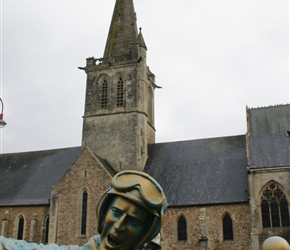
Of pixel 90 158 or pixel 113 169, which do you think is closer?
pixel 90 158

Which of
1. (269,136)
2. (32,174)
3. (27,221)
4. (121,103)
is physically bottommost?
(27,221)

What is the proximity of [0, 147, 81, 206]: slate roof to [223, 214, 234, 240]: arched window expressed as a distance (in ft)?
37.9

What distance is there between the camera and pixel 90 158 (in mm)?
25516

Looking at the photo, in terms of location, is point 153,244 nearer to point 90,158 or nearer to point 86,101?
point 90,158

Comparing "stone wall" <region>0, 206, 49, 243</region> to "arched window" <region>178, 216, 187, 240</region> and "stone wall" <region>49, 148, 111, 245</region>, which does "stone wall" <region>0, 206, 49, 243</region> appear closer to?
"stone wall" <region>49, 148, 111, 245</region>

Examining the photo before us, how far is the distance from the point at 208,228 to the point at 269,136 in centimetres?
684

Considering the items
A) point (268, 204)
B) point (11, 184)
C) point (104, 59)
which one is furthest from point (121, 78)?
point (268, 204)

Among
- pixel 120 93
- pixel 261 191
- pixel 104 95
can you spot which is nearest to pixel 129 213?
pixel 261 191

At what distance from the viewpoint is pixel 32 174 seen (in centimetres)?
3062

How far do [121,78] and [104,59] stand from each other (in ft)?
7.14

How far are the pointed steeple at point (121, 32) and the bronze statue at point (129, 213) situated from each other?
2907 centimetres

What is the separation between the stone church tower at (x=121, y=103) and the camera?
27.9 metres

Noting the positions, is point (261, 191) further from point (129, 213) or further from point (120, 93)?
point (129, 213)

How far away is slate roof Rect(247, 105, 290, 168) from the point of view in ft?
77.3
